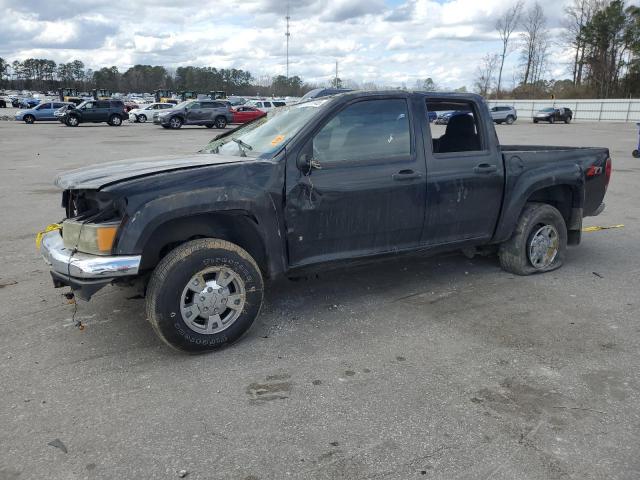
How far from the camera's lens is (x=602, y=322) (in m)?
4.41

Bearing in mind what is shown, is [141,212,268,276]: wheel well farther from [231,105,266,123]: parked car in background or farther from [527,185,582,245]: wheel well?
[231,105,266,123]: parked car in background

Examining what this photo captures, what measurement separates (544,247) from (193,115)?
99.9ft

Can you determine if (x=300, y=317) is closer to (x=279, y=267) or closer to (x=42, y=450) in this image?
(x=279, y=267)

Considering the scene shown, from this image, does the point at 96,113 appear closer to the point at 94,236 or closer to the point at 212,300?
the point at 94,236

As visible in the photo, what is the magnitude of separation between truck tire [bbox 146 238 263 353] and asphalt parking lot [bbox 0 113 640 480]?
18cm

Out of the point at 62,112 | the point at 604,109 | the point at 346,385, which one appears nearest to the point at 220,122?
the point at 62,112

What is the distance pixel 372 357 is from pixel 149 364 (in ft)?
4.96

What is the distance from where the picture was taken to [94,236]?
3443 millimetres

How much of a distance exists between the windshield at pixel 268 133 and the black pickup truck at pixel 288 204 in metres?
0.02

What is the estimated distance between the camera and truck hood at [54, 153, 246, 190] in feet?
11.8

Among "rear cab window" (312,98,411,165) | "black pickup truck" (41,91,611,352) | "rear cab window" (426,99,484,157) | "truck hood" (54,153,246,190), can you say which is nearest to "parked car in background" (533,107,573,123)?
→ "black pickup truck" (41,91,611,352)

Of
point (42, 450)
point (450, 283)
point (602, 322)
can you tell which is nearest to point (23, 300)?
point (42, 450)

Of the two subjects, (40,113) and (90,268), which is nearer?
(90,268)

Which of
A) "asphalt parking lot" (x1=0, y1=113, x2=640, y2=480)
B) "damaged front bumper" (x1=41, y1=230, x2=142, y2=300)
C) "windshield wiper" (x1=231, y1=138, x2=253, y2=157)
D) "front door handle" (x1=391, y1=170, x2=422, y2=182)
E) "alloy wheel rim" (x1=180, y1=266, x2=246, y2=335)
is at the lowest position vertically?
"asphalt parking lot" (x1=0, y1=113, x2=640, y2=480)
